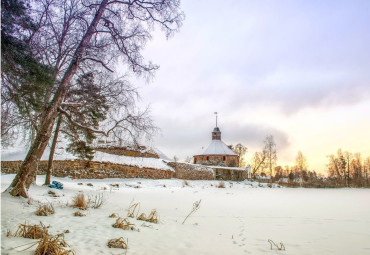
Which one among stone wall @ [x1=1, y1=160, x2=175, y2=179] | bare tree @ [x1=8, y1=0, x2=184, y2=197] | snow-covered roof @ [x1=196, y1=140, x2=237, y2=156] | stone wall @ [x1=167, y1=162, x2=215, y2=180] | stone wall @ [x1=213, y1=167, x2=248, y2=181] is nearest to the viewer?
bare tree @ [x1=8, y1=0, x2=184, y2=197]

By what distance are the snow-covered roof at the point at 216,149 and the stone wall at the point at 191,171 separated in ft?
54.5

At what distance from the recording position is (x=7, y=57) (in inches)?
132

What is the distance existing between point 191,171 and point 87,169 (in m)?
13.9

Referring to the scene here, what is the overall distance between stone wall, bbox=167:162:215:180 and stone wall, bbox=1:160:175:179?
4.69m

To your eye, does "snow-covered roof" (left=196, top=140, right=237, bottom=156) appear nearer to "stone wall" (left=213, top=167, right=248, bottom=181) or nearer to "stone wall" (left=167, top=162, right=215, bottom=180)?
"stone wall" (left=213, top=167, right=248, bottom=181)

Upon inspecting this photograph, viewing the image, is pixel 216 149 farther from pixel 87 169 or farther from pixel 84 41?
Result: pixel 84 41

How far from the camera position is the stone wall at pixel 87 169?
49.3ft

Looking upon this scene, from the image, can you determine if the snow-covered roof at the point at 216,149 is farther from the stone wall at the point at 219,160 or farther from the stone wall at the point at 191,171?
the stone wall at the point at 191,171

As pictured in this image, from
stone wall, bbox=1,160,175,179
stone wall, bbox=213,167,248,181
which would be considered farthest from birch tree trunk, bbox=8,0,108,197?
stone wall, bbox=213,167,248,181

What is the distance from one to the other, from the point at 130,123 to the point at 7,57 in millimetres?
4646

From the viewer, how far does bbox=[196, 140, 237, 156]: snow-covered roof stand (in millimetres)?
48688

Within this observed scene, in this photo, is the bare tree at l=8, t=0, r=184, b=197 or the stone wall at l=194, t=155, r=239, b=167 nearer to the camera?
the bare tree at l=8, t=0, r=184, b=197

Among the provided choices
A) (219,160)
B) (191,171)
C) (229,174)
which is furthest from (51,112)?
(219,160)

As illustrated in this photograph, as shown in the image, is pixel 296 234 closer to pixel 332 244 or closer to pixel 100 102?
pixel 332 244
